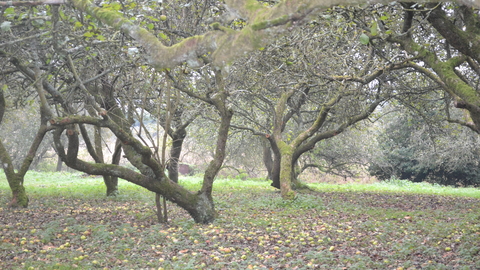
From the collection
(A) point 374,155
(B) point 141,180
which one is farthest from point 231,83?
(A) point 374,155

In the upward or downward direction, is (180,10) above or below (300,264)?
above

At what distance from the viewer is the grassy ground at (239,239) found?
19.8ft

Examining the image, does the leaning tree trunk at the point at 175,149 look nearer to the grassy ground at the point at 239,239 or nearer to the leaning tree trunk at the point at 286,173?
the leaning tree trunk at the point at 286,173

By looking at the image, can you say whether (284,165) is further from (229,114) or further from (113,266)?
(113,266)

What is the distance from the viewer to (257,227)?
8562 mm

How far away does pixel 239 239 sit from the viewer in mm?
7555

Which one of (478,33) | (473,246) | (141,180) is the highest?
(478,33)

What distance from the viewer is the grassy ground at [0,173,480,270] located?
603 cm

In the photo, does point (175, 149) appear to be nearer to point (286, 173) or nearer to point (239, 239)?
point (286, 173)

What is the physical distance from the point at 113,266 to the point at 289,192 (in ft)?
23.9

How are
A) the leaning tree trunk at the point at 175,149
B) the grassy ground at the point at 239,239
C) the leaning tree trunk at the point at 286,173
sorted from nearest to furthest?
the grassy ground at the point at 239,239 < the leaning tree trunk at the point at 286,173 < the leaning tree trunk at the point at 175,149

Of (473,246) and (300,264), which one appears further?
(473,246)

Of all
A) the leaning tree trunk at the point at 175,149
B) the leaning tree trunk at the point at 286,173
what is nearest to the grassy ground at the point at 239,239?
the leaning tree trunk at the point at 286,173

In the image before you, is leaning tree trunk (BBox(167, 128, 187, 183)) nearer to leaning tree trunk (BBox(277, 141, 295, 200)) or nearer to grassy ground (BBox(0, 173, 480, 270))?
leaning tree trunk (BBox(277, 141, 295, 200))
